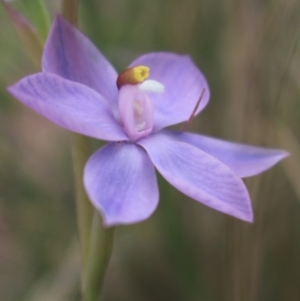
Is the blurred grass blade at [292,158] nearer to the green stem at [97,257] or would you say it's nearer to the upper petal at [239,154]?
the upper petal at [239,154]

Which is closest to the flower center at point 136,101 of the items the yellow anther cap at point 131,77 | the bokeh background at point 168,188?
the yellow anther cap at point 131,77

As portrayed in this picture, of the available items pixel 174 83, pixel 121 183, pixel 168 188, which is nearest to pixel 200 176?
pixel 121 183

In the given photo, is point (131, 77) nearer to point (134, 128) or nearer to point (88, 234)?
point (134, 128)

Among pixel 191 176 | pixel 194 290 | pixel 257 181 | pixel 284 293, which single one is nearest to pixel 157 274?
pixel 194 290

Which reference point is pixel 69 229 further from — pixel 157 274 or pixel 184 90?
pixel 184 90

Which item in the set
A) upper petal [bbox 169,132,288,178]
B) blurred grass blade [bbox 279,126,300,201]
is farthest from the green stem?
blurred grass blade [bbox 279,126,300,201]

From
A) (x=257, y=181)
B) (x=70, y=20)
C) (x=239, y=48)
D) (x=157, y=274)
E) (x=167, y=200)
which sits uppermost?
(x=70, y=20)

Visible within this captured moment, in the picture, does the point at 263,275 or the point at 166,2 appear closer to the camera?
the point at 263,275
